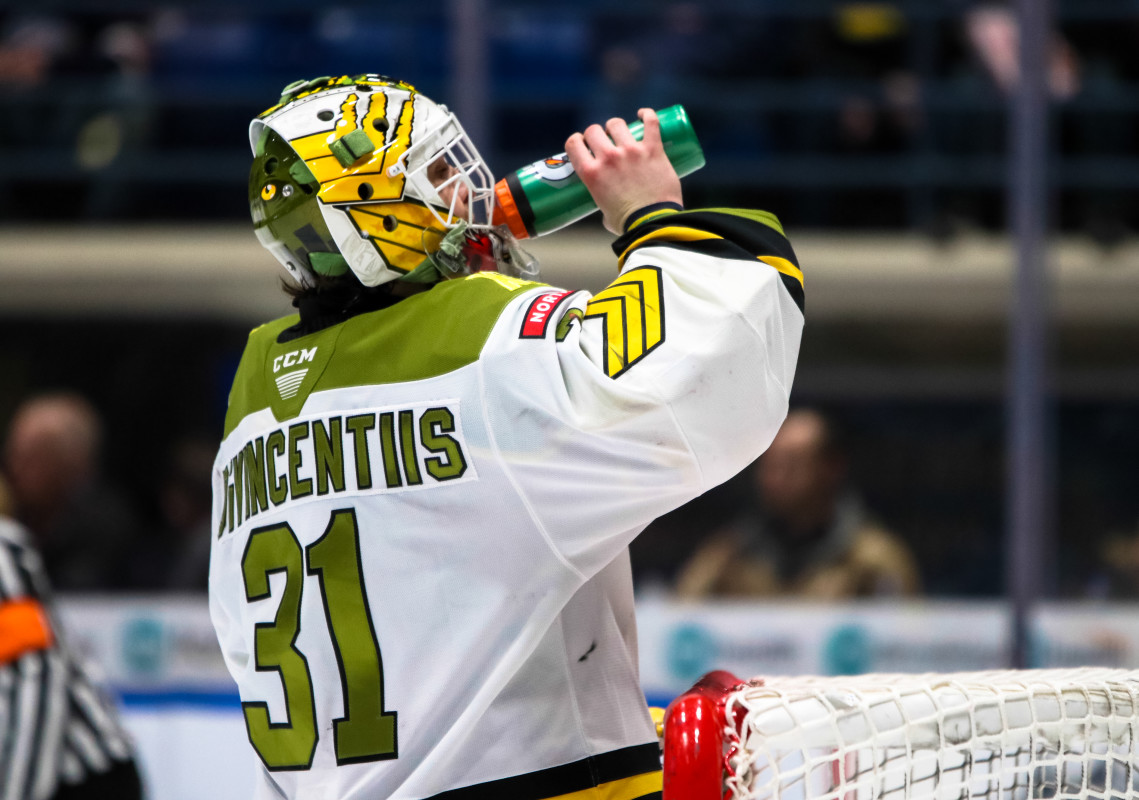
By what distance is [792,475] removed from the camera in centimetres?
400

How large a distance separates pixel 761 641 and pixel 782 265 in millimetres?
2851

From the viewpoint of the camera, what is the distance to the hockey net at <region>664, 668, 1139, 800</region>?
3.88ft

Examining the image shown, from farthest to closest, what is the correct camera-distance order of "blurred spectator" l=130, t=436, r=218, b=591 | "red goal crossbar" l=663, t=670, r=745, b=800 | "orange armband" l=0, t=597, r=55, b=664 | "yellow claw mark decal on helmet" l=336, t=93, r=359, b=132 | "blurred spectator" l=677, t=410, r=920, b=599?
"blurred spectator" l=130, t=436, r=218, b=591 → "blurred spectator" l=677, t=410, r=920, b=599 → "orange armband" l=0, t=597, r=55, b=664 → "yellow claw mark decal on helmet" l=336, t=93, r=359, b=132 → "red goal crossbar" l=663, t=670, r=745, b=800

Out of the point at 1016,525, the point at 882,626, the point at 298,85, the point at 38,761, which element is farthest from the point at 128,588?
the point at 298,85

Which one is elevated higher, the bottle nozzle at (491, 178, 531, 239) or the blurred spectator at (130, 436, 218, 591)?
the bottle nozzle at (491, 178, 531, 239)

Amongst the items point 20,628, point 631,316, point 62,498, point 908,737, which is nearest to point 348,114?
point 631,316

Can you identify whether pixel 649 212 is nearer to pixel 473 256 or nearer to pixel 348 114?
pixel 473 256

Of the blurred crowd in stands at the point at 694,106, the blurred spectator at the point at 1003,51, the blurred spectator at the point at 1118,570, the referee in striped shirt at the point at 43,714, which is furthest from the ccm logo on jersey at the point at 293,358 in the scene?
the blurred spectator at the point at 1003,51

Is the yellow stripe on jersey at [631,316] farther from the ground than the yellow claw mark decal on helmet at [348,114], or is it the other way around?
the yellow claw mark decal on helmet at [348,114]

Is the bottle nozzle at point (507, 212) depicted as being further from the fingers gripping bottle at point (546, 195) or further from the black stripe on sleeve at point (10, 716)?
the black stripe on sleeve at point (10, 716)

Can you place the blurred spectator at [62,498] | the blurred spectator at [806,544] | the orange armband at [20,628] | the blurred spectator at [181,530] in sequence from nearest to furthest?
the orange armband at [20,628] < the blurred spectator at [806,544] < the blurred spectator at [62,498] < the blurred spectator at [181,530]

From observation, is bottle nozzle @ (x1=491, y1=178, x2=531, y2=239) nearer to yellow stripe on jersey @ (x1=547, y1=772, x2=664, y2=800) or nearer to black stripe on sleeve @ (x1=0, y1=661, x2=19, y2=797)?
yellow stripe on jersey @ (x1=547, y1=772, x2=664, y2=800)

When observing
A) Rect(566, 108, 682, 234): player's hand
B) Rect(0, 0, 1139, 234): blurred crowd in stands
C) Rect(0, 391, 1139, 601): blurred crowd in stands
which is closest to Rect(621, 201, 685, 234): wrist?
Rect(566, 108, 682, 234): player's hand

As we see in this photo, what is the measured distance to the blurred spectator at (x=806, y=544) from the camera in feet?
13.1
